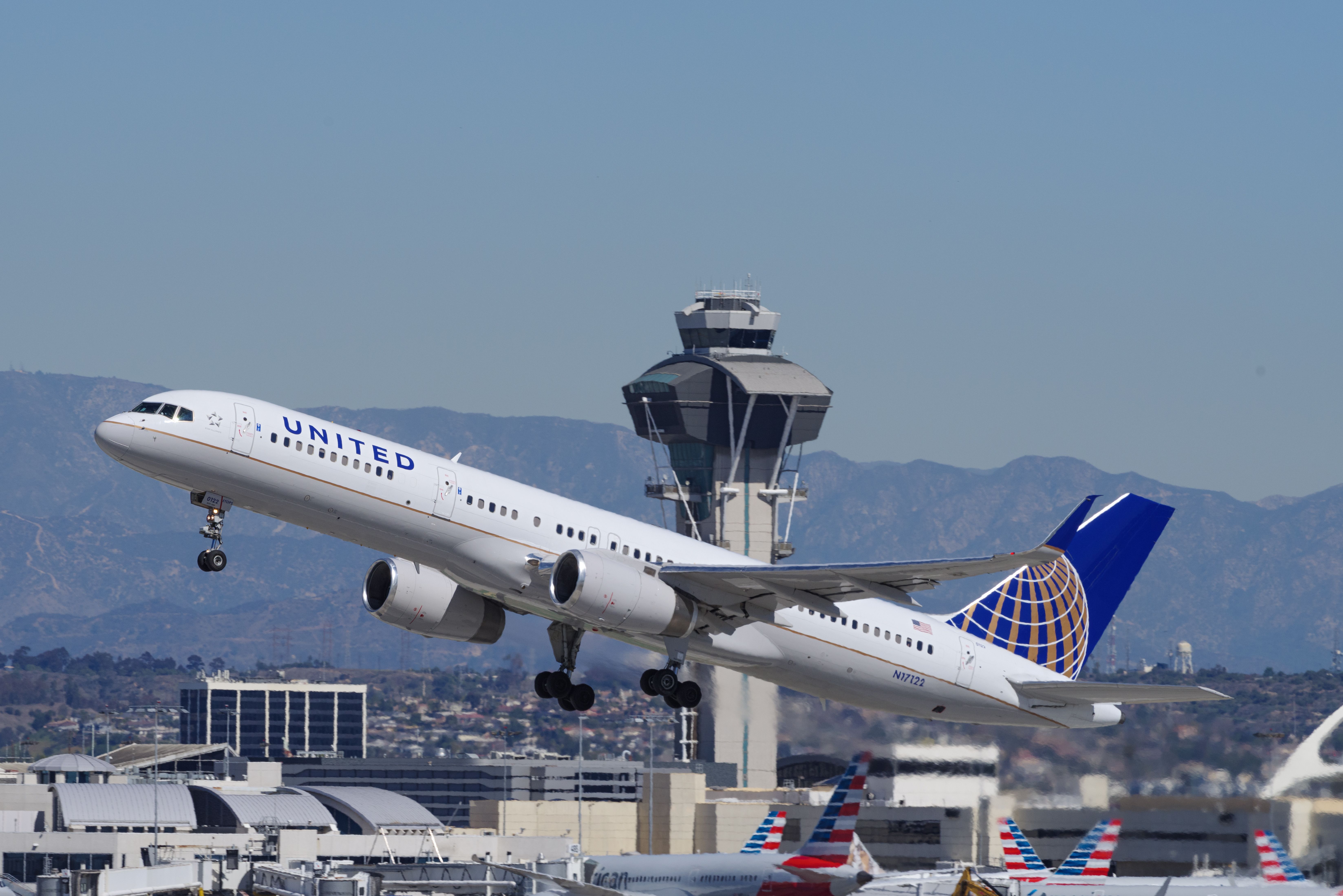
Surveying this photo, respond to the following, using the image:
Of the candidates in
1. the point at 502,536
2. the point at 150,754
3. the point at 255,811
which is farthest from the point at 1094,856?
the point at 150,754

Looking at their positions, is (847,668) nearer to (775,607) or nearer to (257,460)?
(775,607)

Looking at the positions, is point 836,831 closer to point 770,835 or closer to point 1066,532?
point 770,835

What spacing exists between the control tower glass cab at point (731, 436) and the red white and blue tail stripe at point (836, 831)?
12073 cm

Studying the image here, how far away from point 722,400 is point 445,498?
432ft

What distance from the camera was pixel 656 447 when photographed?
598 ft

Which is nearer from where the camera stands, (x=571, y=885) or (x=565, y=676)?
(x=565, y=676)

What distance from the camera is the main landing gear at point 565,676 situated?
47.3 m

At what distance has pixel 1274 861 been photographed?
144 feet

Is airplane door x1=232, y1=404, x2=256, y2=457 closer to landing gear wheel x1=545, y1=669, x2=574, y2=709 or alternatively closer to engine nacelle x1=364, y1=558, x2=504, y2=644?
engine nacelle x1=364, y1=558, x2=504, y2=644

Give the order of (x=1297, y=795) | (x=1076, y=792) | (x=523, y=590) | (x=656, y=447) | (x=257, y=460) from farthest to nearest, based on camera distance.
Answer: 1. (x=656, y=447)
2. (x=1076, y=792)
3. (x=1297, y=795)
4. (x=523, y=590)
5. (x=257, y=460)

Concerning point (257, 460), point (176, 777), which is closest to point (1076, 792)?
point (257, 460)

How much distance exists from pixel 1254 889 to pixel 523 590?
16248mm

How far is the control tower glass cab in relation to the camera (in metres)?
171

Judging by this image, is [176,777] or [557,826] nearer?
[557,826]
